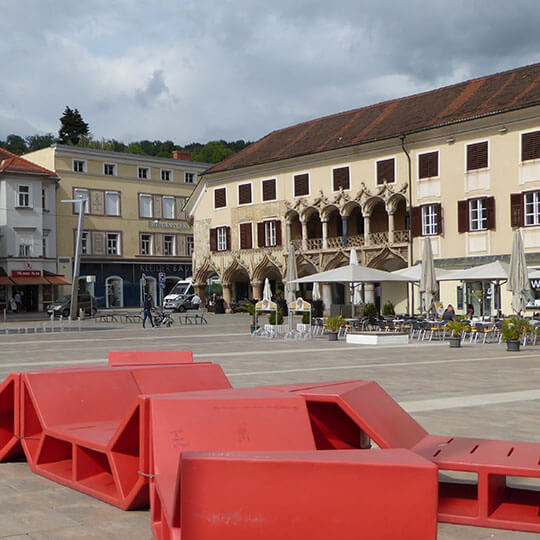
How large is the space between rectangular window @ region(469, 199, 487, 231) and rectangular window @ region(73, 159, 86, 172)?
33.7 m

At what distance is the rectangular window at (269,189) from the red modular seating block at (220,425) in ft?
139

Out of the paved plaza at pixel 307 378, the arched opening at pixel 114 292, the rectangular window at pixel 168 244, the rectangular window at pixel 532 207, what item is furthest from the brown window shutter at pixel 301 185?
the arched opening at pixel 114 292

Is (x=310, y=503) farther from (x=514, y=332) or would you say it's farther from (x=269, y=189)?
(x=269, y=189)

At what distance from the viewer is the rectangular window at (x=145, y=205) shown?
63537 millimetres

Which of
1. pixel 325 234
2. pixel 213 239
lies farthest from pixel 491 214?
pixel 213 239

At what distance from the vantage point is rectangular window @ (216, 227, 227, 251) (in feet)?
166

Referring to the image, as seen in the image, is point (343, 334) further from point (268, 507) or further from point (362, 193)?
point (268, 507)

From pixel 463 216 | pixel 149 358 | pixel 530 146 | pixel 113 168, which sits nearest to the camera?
pixel 149 358

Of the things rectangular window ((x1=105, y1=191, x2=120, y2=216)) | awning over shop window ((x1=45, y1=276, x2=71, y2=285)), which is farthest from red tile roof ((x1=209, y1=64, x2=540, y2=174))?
awning over shop window ((x1=45, y1=276, x2=71, y2=285))

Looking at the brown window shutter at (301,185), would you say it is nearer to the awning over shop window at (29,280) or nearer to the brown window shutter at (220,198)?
the brown window shutter at (220,198)

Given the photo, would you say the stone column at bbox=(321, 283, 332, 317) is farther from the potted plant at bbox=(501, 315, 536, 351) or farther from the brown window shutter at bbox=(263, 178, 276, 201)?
the potted plant at bbox=(501, 315, 536, 351)

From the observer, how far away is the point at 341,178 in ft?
143

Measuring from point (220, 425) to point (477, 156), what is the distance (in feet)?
110

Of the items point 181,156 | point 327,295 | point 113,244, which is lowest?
point 327,295
